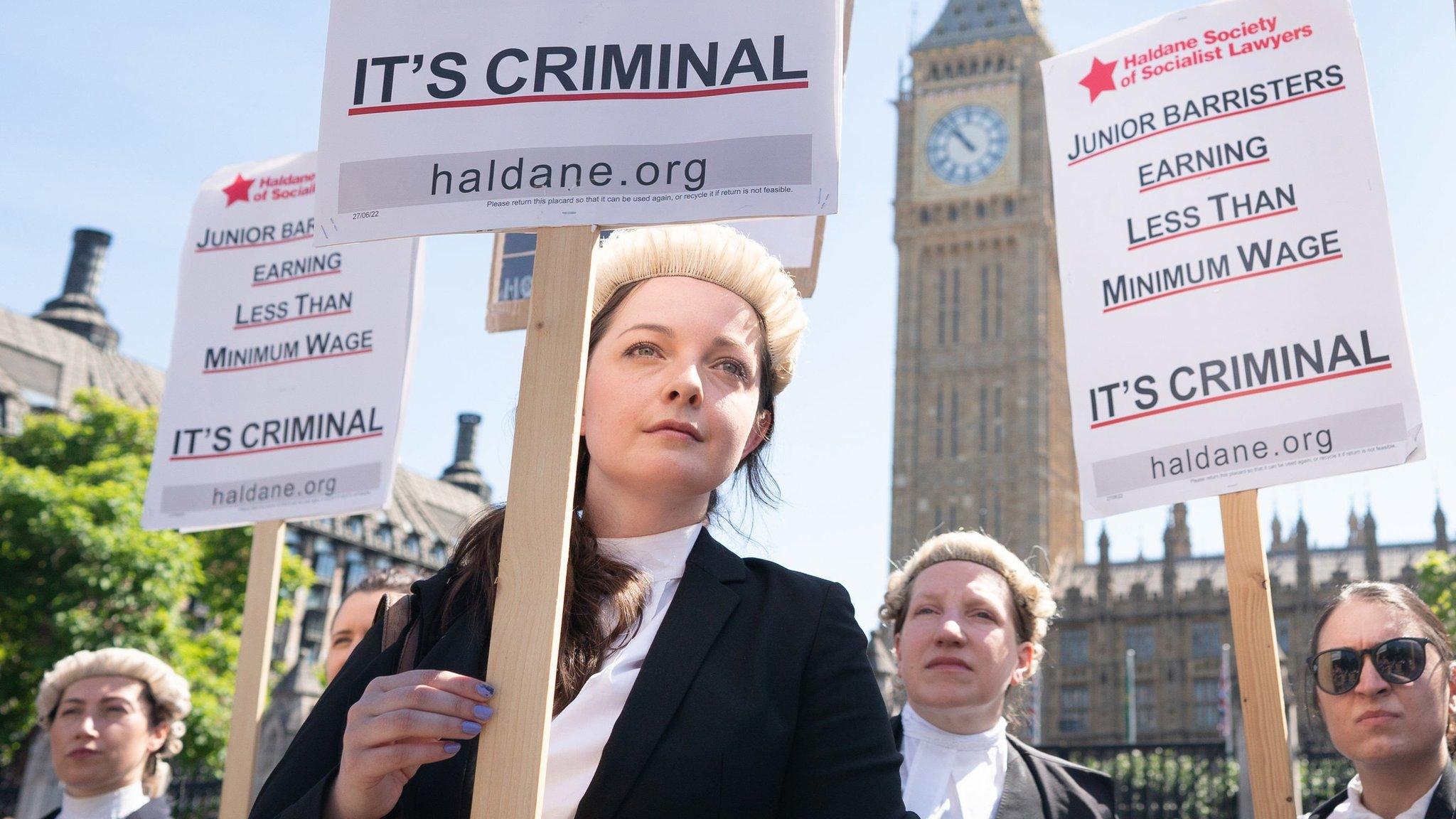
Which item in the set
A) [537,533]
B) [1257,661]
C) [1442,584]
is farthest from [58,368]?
[537,533]

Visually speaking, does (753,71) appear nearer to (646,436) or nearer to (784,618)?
(646,436)

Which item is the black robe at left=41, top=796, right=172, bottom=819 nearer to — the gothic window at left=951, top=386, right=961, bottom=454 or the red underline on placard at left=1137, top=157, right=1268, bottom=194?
the red underline on placard at left=1137, top=157, right=1268, bottom=194

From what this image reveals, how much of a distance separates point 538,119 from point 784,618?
773mm

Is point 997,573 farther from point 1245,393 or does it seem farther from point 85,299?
point 85,299

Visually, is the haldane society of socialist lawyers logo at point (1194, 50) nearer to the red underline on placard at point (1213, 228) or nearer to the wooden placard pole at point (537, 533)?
the red underline on placard at point (1213, 228)

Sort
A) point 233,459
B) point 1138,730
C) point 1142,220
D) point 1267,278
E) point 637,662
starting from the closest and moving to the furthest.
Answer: point 637,662 < point 1267,278 < point 1142,220 < point 233,459 < point 1138,730

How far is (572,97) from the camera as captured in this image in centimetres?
191

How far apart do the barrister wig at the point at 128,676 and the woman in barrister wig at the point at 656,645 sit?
7.47 feet

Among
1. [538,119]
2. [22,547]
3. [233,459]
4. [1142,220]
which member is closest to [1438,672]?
[1142,220]

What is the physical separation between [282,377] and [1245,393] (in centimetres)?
263

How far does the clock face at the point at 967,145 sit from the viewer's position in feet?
189

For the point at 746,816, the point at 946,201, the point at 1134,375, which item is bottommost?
the point at 746,816

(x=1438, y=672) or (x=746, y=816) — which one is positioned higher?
(x=1438, y=672)

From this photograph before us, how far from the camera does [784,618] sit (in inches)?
67.4
